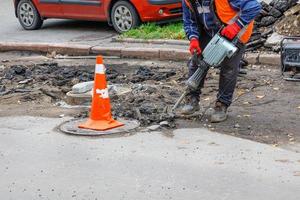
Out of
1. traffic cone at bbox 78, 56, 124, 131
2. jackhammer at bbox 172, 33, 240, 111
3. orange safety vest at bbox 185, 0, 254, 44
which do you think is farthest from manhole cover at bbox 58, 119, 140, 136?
orange safety vest at bbox 185, 0, 254, 44

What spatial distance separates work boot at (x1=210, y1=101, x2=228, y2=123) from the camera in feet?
23.0

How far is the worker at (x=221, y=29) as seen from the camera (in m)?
6.70

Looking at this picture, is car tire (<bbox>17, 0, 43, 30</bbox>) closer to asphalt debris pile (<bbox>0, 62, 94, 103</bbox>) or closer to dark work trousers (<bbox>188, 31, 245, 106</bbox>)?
asphalt debris pile (<bbox>0, 62, 94, 103</bbox>)

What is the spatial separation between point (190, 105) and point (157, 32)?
469cm

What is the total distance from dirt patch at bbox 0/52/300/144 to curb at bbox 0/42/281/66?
0.69 ft

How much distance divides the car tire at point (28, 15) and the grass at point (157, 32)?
111 inches

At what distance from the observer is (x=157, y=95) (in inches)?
318

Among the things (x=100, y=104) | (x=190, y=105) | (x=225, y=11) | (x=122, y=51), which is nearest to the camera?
(x=225, y=11)

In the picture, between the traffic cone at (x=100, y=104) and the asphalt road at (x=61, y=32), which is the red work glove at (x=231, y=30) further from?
the asphalt road at (x=61, y=32)

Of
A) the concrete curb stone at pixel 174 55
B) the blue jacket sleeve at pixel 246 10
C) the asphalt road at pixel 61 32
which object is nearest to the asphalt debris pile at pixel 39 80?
the concrete curb stone at pixel 174 55

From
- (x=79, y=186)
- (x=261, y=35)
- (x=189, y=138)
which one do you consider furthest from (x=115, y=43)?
(x=79, y=186)

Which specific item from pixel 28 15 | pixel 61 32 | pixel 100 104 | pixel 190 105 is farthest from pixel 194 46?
pixel 28 15

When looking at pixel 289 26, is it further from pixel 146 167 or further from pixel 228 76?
pixel 146 167

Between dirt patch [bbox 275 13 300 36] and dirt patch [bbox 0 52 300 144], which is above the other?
dirt patch [bbox 275 13 300 36]
